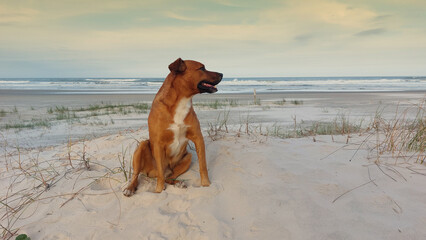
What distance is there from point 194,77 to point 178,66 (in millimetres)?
199

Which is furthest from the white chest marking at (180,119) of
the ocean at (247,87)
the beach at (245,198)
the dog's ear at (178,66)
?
the ocean at (247,87)

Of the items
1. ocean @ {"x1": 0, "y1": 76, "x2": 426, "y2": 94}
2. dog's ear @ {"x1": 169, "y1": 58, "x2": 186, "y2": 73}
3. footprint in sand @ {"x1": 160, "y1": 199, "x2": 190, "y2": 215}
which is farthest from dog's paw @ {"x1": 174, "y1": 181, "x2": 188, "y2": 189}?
ocean @ {"x1": 0, "y1": 76, "x2": 426, "y2": 94}

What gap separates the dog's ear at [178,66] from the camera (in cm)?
302

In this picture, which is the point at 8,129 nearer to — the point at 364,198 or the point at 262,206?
the point at 262,206

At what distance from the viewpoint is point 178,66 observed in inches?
120

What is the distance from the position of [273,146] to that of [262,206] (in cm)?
182

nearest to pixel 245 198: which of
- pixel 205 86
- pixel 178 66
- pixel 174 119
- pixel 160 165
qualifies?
pixel 160 165

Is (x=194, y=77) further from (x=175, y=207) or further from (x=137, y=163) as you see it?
(x=175, y=207)

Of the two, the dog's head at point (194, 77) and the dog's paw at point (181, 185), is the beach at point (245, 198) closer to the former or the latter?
the dog's paw at point (181, 185)

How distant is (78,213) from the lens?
116 inches

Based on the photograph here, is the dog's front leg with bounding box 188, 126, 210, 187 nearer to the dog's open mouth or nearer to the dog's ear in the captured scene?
the dog's open mouth

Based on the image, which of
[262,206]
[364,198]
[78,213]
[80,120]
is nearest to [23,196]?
[78,213]

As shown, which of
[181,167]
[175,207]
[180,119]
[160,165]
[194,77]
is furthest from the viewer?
[181,167]

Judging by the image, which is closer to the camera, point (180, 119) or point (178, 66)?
point (178, 66)
